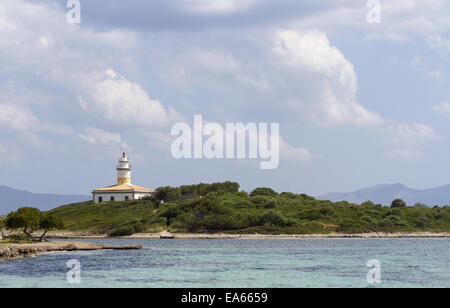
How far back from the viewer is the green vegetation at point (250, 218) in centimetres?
16662

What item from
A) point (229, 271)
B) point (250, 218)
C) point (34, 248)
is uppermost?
point (250, 218)

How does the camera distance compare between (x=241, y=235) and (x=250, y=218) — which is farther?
(x=250, y=218)

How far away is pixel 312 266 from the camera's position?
2771 inches

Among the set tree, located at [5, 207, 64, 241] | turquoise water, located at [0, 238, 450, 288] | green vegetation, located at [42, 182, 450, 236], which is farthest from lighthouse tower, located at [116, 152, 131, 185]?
turquoise water, located at [0, 238, 450, 288]

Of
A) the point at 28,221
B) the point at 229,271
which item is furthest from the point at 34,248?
the point at 229,271

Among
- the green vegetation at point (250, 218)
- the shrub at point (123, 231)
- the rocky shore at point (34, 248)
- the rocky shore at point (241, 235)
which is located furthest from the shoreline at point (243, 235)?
the rocky shore at point (34, 248)

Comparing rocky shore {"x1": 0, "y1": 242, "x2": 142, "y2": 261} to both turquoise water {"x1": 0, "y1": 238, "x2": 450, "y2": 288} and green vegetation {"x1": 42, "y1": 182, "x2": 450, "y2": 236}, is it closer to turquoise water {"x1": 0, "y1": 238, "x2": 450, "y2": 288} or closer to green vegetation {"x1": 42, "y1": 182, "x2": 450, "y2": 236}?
turquoise water {"x1": 0, "y1": 238, "x2": 450, "y2": 288}

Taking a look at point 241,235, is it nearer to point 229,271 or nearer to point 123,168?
point 123,168

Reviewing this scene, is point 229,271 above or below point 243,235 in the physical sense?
below

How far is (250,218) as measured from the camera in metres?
169

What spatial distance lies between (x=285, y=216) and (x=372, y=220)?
79.1 ft

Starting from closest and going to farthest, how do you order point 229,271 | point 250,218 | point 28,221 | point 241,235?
1. point 229,271
2. point 28,221
3. point 241,235
4. point 250,218
